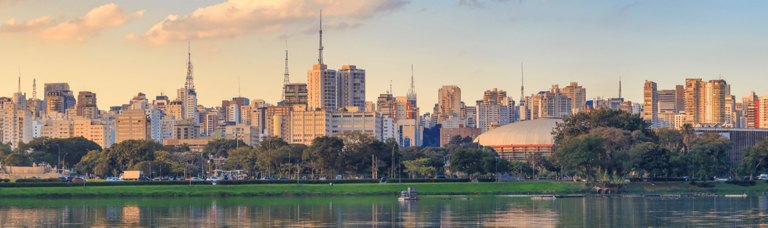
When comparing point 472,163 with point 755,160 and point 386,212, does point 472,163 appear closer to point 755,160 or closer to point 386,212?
point 755,160

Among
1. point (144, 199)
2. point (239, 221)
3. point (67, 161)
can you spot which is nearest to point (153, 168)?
point (67, 161)

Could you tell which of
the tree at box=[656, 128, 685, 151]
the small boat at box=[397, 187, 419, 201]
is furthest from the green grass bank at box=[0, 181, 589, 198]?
the tree at box=[656, 128, 685, 151]

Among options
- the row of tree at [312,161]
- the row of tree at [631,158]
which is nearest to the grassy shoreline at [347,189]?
the row of tree at [631,158]

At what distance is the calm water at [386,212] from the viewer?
3287 inches

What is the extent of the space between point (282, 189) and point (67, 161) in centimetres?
7105

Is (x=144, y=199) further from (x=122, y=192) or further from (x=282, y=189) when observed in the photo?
(x=282, y=189)

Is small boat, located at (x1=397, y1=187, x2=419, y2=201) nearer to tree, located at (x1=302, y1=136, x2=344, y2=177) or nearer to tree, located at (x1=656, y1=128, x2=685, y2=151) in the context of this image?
tree, located at (x1=302, y1=136, x2=344, y2=177)

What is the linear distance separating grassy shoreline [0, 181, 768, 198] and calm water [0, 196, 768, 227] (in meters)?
7.35

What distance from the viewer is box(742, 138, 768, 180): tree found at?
6029 inches

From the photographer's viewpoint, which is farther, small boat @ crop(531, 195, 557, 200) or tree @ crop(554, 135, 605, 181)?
tree @ crop(554, 135, 605, 181)

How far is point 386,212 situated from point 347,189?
3993 cm

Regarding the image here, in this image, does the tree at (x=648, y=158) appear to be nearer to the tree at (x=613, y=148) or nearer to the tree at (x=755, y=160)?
the tree at (x=613, y=148)

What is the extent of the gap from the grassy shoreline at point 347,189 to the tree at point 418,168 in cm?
1868

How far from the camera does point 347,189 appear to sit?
135875mm
